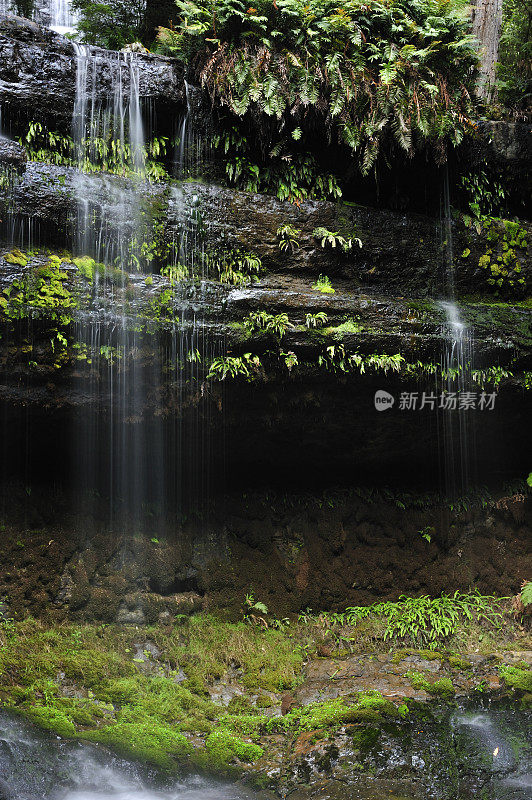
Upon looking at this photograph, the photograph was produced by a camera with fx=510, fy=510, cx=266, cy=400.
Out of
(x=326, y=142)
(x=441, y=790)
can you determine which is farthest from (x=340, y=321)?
(x=441, y=790)

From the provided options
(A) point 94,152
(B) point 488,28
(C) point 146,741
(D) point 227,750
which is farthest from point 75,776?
(B) point 488,28

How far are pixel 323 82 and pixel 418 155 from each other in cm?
167

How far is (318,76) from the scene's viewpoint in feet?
21.1

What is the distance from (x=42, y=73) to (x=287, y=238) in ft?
11.4

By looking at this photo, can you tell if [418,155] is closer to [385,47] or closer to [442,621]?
[385,47]

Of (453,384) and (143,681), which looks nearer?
(143,681)

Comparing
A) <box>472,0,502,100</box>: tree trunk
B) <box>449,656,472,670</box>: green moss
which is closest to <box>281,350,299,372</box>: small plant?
<box>449,656,472,670</box>: green moss

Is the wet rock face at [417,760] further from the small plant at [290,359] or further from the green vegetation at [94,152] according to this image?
the green vegetation at [94,152]

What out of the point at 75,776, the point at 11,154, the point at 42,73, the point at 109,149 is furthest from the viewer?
the point at 109,149

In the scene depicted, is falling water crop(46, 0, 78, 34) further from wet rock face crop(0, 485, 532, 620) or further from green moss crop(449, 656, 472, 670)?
green moss crop(449, 656, 472, 670)
